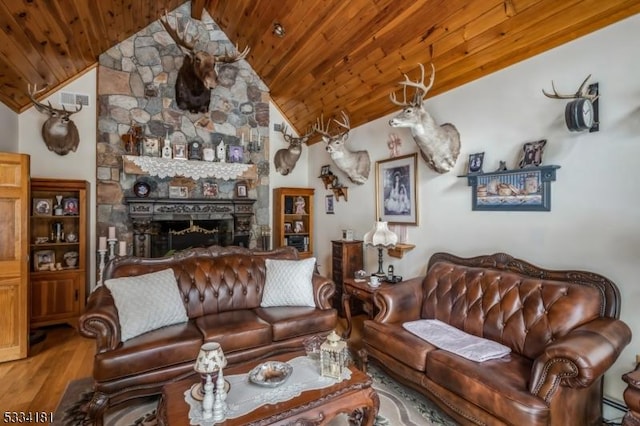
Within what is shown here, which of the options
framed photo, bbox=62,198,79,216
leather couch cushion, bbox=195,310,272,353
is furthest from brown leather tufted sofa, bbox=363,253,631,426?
framed photo, bbox=62,198,79,216

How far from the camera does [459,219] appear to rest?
10.9ft

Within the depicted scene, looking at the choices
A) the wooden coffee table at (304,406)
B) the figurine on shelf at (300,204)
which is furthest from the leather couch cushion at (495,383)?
the figurine on shelf at (300,204)

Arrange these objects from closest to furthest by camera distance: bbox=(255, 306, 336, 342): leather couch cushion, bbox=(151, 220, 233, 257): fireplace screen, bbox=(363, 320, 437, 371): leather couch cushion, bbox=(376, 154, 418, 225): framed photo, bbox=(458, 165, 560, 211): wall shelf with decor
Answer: bbox=(363, 320, 437, 371): leather couch cushion < bbox=(458, 165, 560, 211): wall shelf with decor < bbox=(255, 306, 336, 342): leather couch cushion < bbox=(376, 154, 418, 225): framed photo < bbox=(151, 220, 233, 257): fireplace screen

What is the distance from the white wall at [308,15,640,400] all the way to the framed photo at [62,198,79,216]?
441 cm

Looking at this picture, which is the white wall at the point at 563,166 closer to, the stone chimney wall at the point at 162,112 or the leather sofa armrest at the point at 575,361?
the leather sofa armrest at the point at 575,361

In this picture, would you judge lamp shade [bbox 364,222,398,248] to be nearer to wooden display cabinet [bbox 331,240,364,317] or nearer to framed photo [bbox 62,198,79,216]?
wooden display cabinet [bbox 331,240,364,317]

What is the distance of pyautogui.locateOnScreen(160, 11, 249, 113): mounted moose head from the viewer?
4.27 meters

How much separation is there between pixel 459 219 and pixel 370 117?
1.98 metres

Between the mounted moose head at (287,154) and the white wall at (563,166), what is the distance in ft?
8.49

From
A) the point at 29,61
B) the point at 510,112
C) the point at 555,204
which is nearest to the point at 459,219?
the point at 555,204

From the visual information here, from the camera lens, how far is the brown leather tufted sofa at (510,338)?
5.82 ft

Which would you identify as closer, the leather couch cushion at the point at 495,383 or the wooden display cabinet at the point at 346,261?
the leather couch cushion at the point at 495,383

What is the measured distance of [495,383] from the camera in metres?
1.90

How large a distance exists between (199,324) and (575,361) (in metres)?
2.63
